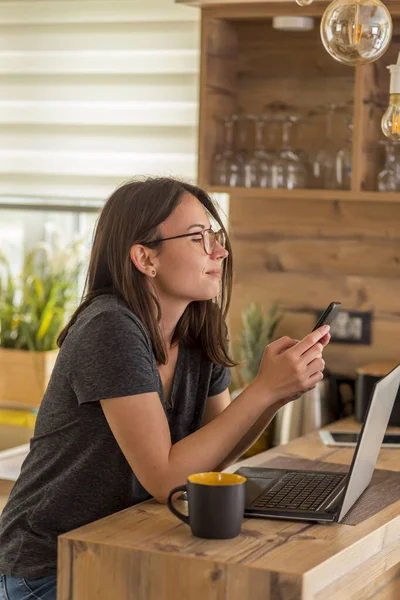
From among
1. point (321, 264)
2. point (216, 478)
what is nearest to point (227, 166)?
point (321, 264)

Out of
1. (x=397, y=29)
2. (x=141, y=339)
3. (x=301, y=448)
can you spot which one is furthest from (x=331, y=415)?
(x=141, y=339)

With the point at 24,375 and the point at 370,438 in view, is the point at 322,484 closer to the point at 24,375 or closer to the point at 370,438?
the point at 370,438

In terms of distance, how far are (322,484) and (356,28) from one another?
893 millimetres

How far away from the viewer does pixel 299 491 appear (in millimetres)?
2053

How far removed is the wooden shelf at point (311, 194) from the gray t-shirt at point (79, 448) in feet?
4.22

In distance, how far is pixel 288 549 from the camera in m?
1.71

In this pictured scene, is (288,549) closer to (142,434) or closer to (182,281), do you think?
(142,434)

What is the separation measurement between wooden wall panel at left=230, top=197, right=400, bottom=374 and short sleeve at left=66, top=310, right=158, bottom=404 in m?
1.57

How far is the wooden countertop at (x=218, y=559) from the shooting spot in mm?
1629

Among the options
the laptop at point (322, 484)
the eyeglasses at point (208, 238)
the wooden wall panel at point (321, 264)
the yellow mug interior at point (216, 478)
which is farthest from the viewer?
the wooden wall panel at point (321, 264)

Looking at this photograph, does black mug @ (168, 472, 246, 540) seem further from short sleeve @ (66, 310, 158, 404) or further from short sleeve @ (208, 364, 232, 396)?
short sleeve @ (208, 364, 232, 396)

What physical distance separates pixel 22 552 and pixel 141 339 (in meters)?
0.45

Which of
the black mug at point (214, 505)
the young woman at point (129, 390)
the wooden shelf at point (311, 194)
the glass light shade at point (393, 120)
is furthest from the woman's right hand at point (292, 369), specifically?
the wooden shelf at point (311, 194)

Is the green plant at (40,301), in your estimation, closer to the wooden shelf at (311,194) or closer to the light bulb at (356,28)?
the wooden shelf at (311,194)
